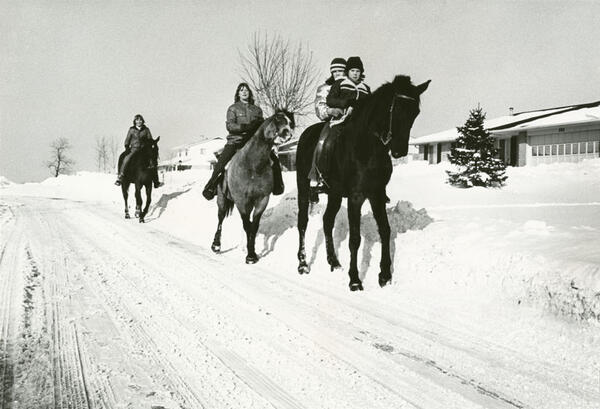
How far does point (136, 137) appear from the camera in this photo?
14914 millimetres

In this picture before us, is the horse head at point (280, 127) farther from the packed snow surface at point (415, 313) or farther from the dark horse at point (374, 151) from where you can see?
the packed snow surface at point (415, 313)

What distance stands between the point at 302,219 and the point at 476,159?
18.5 metres

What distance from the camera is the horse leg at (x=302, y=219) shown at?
6408 millimetres

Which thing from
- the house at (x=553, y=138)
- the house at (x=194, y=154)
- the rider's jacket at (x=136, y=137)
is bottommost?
the rider's jacket at (x=136, y=137)

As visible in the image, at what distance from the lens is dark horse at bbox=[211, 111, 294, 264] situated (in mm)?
7234

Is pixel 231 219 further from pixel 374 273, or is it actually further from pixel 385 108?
pixel 385 108

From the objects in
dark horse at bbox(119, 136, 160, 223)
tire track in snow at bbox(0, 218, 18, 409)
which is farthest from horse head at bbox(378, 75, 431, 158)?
dark horse at bbox(119, 136, 160, 223)

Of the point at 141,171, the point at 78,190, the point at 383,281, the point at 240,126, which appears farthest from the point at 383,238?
the point at 78,190

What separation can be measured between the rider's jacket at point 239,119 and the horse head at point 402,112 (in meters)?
3.67

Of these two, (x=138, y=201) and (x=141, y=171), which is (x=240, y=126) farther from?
(x=141, y=171)

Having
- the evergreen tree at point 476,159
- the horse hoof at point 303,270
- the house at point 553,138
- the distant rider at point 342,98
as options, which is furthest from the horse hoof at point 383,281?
the house at point 553,138

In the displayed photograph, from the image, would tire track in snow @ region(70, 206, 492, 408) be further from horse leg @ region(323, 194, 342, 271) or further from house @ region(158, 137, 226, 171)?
house @ region(158, 137, 226, 171)

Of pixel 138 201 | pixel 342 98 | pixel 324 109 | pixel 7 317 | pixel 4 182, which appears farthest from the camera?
pixel 4 182

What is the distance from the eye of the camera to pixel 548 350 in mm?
3488
